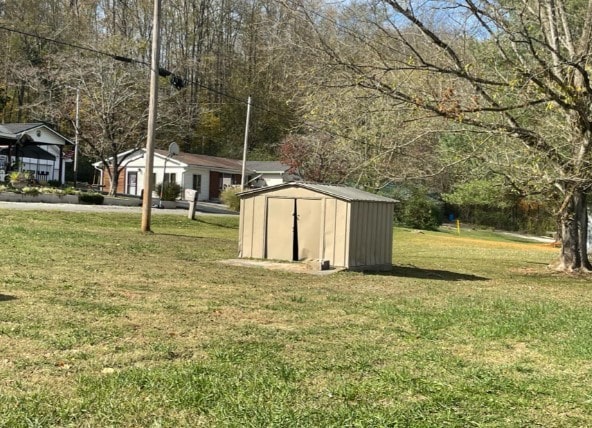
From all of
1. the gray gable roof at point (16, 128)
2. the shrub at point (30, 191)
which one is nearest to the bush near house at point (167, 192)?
the shrub at point (30, 191)

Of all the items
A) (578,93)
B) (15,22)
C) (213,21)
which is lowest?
(578,93)

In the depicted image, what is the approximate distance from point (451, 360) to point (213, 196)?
143 ft

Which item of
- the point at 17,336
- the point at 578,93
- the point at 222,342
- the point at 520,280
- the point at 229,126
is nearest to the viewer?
the point at 17,336

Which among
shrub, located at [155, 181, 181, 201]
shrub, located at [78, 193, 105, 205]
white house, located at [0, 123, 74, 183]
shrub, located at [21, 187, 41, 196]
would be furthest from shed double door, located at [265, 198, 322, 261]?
white house, located at [0, 123, 74, 183]

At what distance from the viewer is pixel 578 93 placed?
12.4 metres

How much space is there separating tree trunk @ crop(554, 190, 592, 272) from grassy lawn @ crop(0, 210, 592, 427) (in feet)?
14.6

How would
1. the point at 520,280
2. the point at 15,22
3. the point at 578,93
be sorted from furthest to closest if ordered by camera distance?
the point at 15,22 < the point at 520,280 < the point at 578,93

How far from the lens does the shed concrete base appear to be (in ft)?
41.9

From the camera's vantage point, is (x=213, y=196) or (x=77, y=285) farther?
(x=213, y=196)

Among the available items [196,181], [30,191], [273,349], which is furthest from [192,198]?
[273,349]

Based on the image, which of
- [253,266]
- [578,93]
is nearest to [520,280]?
[578,93]

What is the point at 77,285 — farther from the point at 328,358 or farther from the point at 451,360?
the point at 451,360

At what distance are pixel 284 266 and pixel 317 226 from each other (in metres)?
1.21

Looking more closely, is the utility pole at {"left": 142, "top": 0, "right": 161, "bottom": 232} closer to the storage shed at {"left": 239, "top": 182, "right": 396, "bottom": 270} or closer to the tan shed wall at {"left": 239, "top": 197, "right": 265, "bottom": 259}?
the tan shed wall at {"left": 239, "top": 197, "right": 265, "bottom": 259}
